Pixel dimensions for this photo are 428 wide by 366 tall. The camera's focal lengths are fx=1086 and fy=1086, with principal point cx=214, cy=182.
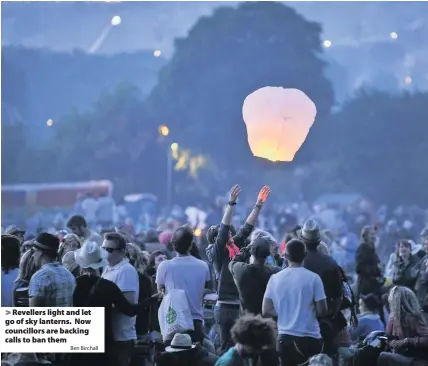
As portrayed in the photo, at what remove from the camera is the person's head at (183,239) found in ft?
30.3

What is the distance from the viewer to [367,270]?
45.8ft

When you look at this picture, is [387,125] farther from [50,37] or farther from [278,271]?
[278,271]

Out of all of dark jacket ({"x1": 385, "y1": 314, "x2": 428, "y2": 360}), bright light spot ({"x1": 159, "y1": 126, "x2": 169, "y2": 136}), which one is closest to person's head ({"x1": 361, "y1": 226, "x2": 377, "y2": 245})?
dark jacket ({"x1": 385, "y1": 314, "x2": 428, "y2": 360})

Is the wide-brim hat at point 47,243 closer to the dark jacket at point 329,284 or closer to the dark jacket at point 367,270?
the dark jacket at point 329,284

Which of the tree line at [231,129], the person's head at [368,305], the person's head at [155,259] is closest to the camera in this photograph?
the person's head at [155,259]

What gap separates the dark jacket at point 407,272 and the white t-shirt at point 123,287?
5043 mm

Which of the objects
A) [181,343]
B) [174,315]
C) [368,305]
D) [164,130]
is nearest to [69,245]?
[174,315]

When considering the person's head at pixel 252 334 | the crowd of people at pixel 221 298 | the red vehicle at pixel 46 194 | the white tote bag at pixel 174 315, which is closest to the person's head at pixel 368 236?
the crowd of people at pixel 221 298

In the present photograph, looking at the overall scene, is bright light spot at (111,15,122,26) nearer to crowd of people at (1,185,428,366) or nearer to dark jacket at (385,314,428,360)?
crowd of people at (1,185,428,366)

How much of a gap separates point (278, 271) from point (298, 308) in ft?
2.57

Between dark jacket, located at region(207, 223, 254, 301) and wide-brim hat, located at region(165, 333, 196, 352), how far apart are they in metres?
1.11

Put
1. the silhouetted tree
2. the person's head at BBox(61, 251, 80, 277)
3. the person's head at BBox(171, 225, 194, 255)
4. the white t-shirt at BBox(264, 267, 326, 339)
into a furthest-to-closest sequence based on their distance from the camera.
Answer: the silhouetted tree
the person's head at BBox(61, 251, 80, 277)
the person's head at BBox(171, 225, 194, 255)
the white t-shirt at BBox(264, 267, 326, 339)

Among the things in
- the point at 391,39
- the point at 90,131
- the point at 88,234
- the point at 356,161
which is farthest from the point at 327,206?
the point at 88,234

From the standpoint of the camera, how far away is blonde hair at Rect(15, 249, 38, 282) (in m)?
9.24
